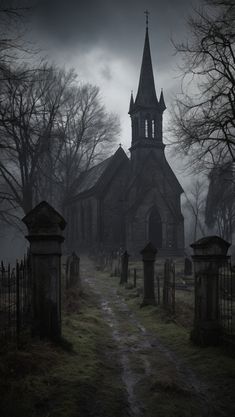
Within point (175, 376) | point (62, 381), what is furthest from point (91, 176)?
point (62, 381)

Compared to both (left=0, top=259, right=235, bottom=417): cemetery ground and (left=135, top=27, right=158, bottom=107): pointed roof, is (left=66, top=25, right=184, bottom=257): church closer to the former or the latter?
(left=135, top=27, right=158, bottom=107): pointed roof

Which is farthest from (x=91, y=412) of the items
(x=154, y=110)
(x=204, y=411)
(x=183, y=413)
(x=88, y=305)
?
(x=154, y=110)

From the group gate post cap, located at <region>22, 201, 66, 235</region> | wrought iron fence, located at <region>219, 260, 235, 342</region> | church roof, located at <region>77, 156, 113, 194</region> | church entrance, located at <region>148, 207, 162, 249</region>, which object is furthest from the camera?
church roof, located at <region>77, 156, 113, 194</region>

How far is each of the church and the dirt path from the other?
25.1 metres

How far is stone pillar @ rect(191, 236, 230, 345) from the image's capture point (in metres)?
7.69

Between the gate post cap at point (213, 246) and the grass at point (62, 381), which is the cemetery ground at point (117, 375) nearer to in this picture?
the grass at point (62, 381)

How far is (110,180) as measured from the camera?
3772cm

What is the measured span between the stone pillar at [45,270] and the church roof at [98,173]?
1194 inches

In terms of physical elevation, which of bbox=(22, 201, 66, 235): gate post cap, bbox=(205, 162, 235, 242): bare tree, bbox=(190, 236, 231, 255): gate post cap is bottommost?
bbox=(190, 236, 231, 255): gate post cap

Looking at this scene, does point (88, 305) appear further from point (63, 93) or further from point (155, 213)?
point (155, 213)

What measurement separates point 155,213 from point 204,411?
103 feet

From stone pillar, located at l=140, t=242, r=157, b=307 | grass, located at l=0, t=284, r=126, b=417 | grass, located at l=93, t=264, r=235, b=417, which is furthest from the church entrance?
grass, located at l=0, t=284, r=126, b=417

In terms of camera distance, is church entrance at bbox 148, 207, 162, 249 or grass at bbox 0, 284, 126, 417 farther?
church entrance at bbox 148, 207, 162, 249

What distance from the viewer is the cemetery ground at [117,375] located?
489 centimetres
